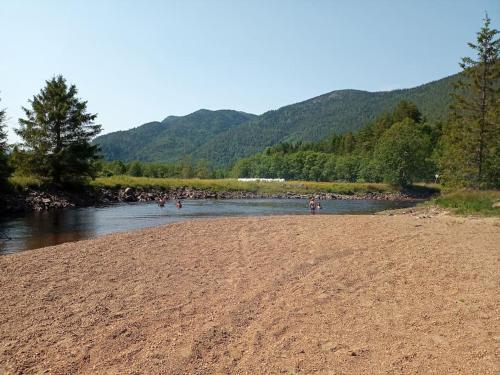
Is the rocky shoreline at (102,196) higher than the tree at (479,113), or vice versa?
the tree at (479,113)

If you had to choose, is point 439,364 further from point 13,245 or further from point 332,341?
point 13,245

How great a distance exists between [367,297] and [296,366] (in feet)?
12.7

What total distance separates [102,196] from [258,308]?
161 feet

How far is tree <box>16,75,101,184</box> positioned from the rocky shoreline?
348 cm

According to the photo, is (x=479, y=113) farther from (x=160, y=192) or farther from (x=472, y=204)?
(x=160, y=192)

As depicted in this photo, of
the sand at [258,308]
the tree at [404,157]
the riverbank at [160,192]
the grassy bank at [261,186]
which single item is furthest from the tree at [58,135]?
the tree at [404,157]

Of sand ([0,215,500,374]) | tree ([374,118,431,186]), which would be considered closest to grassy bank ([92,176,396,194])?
tree ([374,118,431,186])

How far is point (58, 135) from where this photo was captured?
52.0 metres

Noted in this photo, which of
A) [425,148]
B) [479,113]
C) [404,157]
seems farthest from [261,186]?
[479,113]

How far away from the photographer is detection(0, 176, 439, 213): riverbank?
43.4m

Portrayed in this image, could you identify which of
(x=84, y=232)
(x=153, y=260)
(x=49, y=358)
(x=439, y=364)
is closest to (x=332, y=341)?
(x=439, y=364)

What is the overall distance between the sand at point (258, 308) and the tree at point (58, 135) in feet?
125

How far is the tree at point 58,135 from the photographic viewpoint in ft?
164

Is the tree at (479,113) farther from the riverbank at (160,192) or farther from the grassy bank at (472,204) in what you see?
the riverbank at (160,192)
